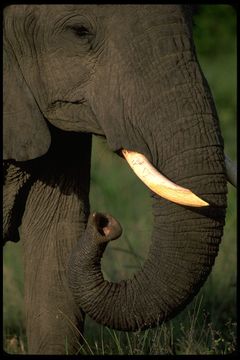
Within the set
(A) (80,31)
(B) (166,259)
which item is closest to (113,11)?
(A) (80,31)

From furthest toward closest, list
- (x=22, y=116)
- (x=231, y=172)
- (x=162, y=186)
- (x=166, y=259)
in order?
(x=22, y=116), (x=231, y=172), (x=166, y=259), (x=162, y=186)

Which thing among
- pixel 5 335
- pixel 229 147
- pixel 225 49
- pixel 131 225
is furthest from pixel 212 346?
pixel 225 49

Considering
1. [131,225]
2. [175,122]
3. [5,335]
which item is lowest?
[5,335]

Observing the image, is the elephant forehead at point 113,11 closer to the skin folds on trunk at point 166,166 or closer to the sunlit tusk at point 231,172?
the skin folds on trunk at point 166,166

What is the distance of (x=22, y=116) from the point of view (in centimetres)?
428

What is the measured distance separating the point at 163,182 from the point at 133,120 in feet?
0.94

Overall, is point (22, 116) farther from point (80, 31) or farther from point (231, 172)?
point (231, 172)

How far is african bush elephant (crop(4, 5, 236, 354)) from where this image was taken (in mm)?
3895

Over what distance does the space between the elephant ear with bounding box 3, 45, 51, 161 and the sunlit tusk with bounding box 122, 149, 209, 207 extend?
0.43m

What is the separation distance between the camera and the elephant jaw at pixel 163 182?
12.4 ft

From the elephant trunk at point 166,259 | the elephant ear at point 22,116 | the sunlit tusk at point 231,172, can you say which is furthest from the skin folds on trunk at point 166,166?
the elephant ear at point 22,116

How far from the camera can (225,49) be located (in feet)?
50.2

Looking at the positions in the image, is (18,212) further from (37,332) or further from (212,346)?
(212,346)
